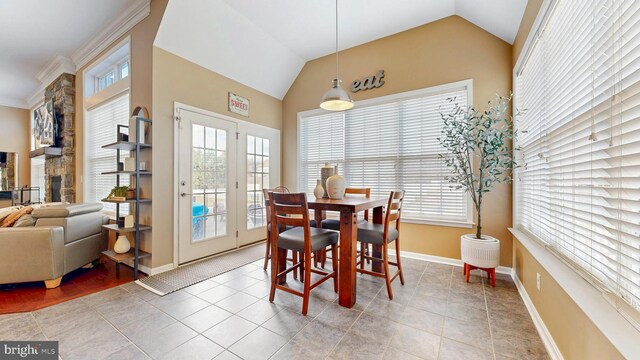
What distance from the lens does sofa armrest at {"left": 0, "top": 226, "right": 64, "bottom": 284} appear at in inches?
94.2

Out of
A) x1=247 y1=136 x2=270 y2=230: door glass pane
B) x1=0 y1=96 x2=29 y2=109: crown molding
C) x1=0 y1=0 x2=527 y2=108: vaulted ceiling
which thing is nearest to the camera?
x1=0 y1=0 x2=527 y2=108: vaulted ceiling

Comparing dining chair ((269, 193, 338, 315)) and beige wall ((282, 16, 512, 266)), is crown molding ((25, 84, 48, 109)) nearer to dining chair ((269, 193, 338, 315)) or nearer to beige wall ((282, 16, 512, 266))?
beige wall ((282, 16, 512, 266))

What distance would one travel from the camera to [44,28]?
346 centimetres

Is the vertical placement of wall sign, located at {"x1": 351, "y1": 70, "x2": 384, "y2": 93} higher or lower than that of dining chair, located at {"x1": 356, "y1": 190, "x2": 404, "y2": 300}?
higher

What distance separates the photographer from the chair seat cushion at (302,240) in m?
2.10

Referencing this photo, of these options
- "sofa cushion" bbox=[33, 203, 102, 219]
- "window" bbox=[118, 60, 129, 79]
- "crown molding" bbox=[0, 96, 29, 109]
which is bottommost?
"sofa cushion" bbox=[33, 203, 102, 219]

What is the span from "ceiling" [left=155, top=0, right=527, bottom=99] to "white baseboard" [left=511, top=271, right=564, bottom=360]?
2.62m

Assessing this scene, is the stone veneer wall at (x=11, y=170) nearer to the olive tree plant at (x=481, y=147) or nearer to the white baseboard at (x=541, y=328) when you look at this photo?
the olive tree plant at (x=481, y=147)

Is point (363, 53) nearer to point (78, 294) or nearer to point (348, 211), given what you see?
point (348, 211)

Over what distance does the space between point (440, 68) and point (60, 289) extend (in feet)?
16.2

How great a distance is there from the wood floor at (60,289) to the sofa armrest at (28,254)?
0.42 ft

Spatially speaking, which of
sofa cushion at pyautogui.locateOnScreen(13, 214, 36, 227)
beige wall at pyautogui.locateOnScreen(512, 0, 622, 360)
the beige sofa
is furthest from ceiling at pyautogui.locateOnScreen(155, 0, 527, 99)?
sofa cushion at pyautogui.locateOnScreen(13, 214, 36, 227)

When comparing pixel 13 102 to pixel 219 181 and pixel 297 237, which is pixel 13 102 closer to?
pixel 219 181

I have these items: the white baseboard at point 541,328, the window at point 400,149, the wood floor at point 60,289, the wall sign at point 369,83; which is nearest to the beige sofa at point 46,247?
the wood floor at point 60,289
